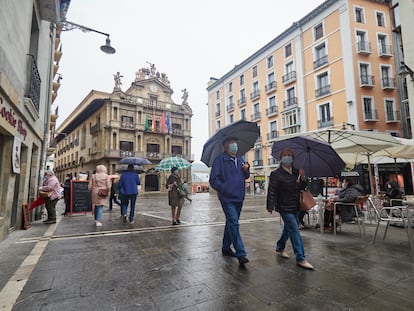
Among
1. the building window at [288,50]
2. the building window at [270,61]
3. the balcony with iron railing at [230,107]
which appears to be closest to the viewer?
the building window at [288,50]

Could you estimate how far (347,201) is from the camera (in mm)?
5641

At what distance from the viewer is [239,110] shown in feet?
117

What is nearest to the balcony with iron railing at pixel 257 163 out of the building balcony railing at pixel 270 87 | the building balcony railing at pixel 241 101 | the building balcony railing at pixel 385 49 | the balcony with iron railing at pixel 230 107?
the building balcony railing at pixel 241 101

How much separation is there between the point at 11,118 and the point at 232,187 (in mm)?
4561

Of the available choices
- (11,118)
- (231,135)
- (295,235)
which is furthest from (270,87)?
(295,235)

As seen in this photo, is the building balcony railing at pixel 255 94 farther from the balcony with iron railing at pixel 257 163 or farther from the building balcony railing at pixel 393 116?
the building balcony railing at pixel 393 116

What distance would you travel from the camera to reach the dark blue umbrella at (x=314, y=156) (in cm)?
504

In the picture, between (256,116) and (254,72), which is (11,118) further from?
(254,72)

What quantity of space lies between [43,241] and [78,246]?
102cm

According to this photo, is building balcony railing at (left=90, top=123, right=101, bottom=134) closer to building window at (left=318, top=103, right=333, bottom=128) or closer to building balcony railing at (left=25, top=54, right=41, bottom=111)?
building window at (left=318, top=103, right=333, bottom=128)

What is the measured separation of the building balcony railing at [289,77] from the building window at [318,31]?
12.8 feet

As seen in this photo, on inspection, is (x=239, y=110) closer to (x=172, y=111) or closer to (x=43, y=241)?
(x=172, y=111)

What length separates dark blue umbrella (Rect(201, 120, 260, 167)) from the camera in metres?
3.99

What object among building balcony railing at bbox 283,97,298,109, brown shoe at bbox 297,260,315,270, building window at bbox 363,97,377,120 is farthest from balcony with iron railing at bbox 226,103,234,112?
brown shoe at bbox 297,260,315,270
